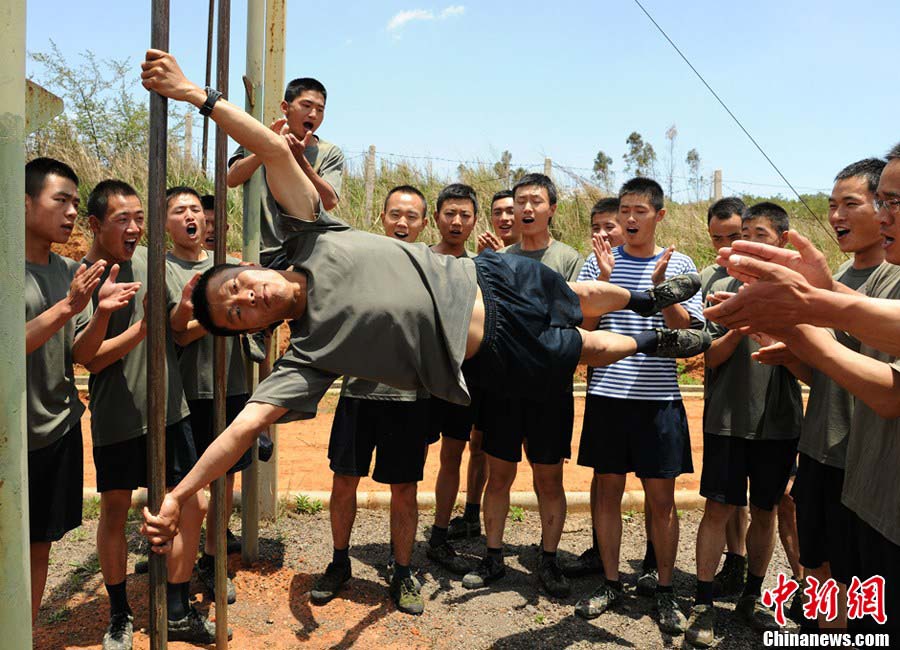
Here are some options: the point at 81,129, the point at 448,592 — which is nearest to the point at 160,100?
the point at 448,592

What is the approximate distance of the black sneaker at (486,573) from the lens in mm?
4770

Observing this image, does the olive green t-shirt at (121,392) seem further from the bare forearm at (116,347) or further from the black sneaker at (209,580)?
the black sneaker at (209,580)

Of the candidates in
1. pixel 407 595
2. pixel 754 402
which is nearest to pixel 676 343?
pixel 754 402

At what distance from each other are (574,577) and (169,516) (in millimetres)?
3037

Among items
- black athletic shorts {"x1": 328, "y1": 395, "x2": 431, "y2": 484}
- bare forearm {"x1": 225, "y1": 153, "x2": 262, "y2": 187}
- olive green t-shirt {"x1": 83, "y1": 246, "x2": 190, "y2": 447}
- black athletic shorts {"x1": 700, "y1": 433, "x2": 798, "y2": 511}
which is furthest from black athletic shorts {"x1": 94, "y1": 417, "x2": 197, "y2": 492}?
Answer: black athletic shorts {"x1": 700, "y1": 433, "x2": 798, "y2": 511}

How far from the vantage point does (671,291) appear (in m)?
3.96

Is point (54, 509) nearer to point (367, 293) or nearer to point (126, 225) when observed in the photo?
point (126, 225)

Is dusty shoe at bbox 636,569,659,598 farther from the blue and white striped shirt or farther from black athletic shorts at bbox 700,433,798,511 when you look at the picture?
the blue and white striped shirt

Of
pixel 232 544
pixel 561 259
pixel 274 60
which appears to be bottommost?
pixel 232 544

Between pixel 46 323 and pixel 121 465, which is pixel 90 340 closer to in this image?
pixel 46 323

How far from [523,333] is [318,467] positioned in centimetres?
413

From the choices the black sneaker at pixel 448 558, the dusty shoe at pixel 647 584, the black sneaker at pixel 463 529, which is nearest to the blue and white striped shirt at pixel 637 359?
the dusty shoe at pixel 647 584

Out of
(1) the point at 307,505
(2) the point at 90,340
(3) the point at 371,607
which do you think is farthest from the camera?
(1) the point at 307,505

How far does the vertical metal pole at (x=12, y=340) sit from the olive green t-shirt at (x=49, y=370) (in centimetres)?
153
